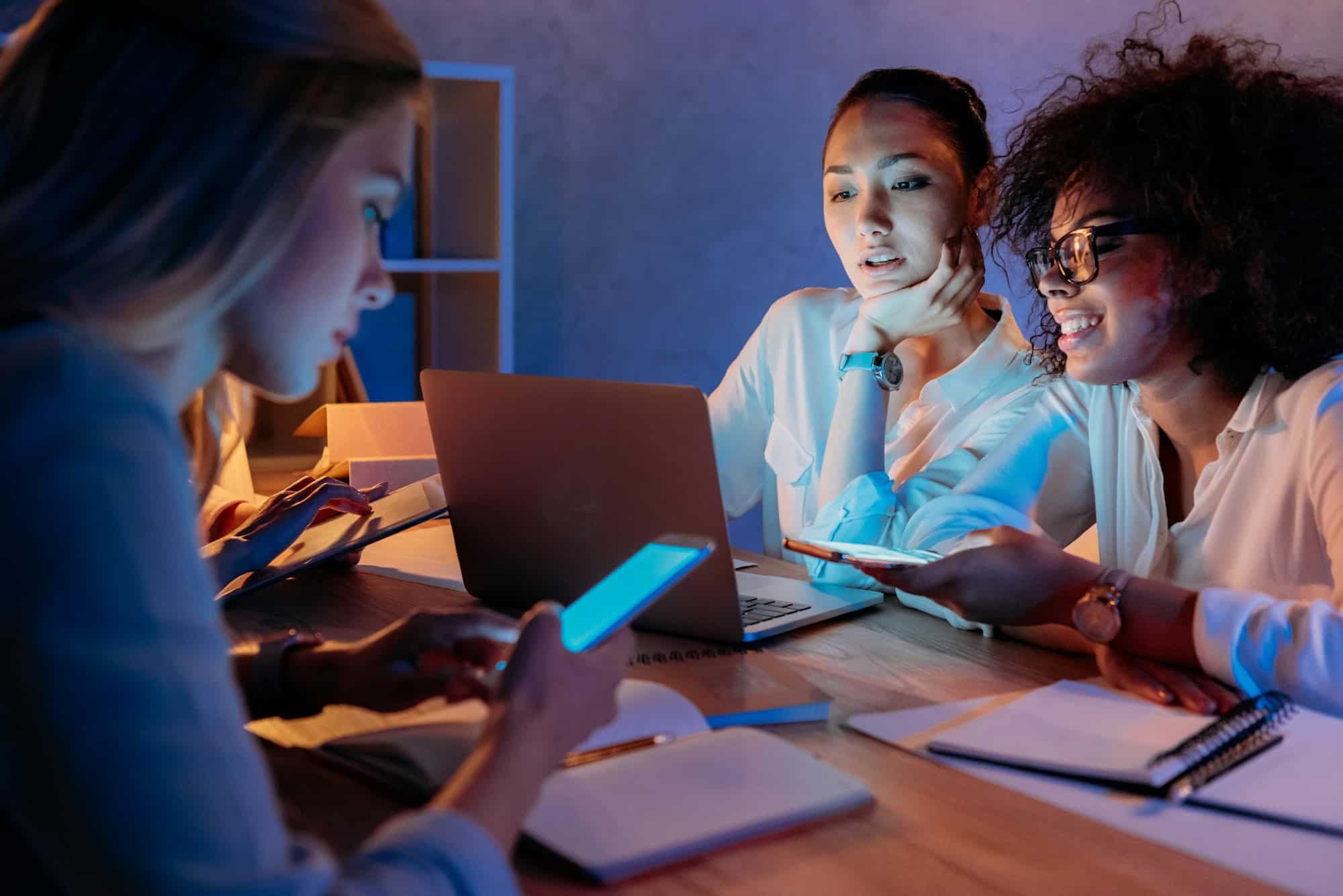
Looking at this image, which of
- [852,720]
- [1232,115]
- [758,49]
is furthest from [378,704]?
[758,49]

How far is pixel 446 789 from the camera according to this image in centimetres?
63

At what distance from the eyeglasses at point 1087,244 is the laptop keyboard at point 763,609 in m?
0.51

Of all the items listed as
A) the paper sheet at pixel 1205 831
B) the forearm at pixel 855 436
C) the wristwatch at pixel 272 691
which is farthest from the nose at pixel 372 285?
the forearm at pixel 855 436

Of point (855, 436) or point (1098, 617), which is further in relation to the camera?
point (855, 436)

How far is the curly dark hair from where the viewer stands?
1406 millimetres

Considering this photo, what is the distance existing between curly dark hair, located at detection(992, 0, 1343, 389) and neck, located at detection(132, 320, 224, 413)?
3.77 feet

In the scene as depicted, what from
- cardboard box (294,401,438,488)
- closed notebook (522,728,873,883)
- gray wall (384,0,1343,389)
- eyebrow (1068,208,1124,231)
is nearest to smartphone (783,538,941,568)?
closed notebook (522,728,873,883)

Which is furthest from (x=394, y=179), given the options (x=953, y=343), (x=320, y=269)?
(x=953, y=343)

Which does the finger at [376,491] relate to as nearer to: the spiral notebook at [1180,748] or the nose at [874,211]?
the nose at [874,211]

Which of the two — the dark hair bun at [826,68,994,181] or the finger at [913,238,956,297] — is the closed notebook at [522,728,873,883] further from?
the dark hair bun at [826,68,994,181]

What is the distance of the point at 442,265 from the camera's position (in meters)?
2.68

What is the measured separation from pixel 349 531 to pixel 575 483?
0.40 m

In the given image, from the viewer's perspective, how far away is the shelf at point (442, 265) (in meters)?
2.64

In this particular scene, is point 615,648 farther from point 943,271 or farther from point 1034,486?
point 943,271
